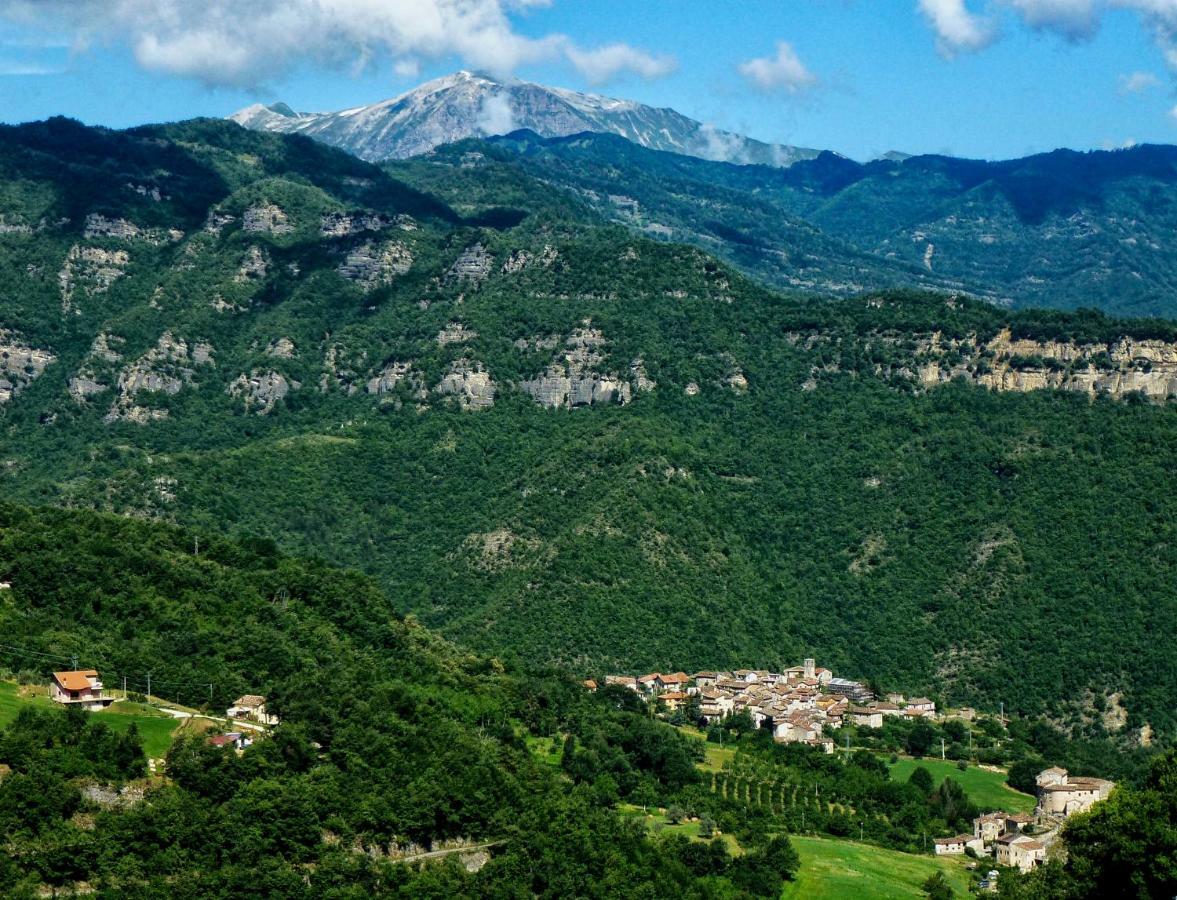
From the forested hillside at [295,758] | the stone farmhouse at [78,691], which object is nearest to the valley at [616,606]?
the forested hillside at [295,758]

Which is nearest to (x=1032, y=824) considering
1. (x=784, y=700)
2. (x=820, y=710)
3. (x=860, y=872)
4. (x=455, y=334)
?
(x=860, y=872)

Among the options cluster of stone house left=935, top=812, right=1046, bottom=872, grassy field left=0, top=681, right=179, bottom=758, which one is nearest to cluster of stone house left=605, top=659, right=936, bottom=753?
cluster of stone house left=935, top=812, right=1046, bottom=872

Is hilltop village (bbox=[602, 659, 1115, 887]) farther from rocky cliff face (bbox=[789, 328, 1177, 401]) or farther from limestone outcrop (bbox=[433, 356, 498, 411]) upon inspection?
limestone outcrop (bbox=[433, 356, 498, 411])

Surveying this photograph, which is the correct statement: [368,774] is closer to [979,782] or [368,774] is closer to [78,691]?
[78,691]

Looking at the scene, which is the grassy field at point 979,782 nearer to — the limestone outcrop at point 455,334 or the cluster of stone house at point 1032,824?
the cluster of stone house at point 1032,824

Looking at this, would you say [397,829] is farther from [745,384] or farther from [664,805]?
[745,384]

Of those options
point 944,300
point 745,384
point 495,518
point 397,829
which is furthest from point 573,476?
point 397,829
